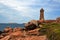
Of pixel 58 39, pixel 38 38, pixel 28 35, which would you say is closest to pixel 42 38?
pixel 38 38

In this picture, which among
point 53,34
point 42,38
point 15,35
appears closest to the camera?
point 53,34

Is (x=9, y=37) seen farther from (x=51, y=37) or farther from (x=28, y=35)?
(x=51, y=37)

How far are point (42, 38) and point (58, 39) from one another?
5.35 meters

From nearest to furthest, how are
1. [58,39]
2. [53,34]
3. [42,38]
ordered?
[58,39]
[53,34]
[42,38]

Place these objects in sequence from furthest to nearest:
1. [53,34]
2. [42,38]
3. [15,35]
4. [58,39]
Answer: [15,35]
[42,38]
[53,34]
[58,39]

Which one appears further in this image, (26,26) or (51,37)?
(26,26)

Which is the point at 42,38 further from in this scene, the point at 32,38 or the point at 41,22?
the point at 41,22

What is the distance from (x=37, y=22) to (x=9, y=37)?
5913 millimetres

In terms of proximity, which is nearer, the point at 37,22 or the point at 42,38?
the point at 42,38

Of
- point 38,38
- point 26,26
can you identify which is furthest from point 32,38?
point 26,26

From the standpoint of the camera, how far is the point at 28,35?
30.9 m

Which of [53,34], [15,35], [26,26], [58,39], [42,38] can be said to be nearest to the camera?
[58,39]

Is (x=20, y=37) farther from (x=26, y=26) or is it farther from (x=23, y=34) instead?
(x=26, y=26)

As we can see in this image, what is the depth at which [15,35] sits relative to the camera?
30750 mm
